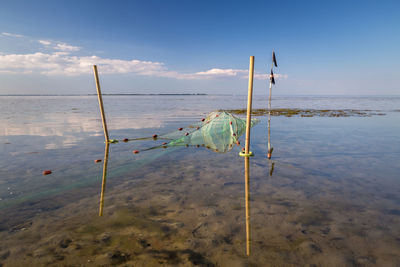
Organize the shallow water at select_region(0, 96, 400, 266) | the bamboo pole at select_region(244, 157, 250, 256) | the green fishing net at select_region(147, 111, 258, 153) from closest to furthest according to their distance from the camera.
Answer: the shallow water at select_region(0, 96, 400, 266) < the bamboo pole at select_region(244, 157, 250, 256) < the green fishing net at select_region(147, 111, 258, 153)

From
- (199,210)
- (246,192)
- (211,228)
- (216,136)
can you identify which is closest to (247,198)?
(246,192)

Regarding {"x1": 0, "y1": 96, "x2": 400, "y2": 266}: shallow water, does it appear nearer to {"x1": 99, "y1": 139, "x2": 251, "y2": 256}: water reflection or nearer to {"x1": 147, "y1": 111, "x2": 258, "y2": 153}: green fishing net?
{"x1": 99, "y1": 139, "x2": 251, "y2": 256}: water reflection

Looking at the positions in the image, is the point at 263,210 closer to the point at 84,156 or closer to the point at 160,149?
the point at 160,149

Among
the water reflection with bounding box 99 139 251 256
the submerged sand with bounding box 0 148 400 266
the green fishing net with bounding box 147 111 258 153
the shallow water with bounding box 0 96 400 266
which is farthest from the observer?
the green fishing net with bounding box 147 111 258 153

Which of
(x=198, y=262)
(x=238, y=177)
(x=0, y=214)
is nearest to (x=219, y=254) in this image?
(x=198, y=262)

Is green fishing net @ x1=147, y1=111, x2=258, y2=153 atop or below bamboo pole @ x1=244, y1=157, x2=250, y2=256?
atop

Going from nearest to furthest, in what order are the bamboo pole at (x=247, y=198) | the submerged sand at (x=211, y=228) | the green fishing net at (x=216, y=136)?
the submerged sand at (x=211, y=228) → the bamboo pole at (x=247, y=198) → the green fishing net at (x=216, y=136)

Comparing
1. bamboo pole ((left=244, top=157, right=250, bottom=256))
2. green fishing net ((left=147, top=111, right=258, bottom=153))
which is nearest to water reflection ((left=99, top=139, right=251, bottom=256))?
bamboo pole ((left=244, top=157, right=250, bottom=256))

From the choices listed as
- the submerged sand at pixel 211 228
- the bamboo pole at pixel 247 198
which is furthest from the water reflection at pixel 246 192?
the submerged sand at pixel 211 228

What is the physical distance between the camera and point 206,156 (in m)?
10.2

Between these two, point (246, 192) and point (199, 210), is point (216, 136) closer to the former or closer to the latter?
point (246, 192)

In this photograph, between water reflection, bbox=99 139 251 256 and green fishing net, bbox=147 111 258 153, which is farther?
green fishing net, bbox=147 111 258 153

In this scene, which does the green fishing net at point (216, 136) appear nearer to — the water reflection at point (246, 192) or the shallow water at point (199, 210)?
the shallow water at point (199, 210)

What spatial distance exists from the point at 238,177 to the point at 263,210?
2.27 m
